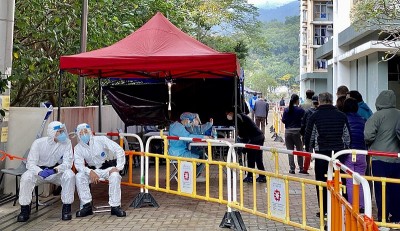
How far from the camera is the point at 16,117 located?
9.12 m

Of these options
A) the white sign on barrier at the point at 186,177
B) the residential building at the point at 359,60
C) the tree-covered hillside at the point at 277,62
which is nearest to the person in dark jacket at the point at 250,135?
the white sign on barrier at the point at 186,177

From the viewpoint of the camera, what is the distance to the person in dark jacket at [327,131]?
23.0 feet

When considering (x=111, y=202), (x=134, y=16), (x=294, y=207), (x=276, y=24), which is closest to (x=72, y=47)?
(x=134, y=16)

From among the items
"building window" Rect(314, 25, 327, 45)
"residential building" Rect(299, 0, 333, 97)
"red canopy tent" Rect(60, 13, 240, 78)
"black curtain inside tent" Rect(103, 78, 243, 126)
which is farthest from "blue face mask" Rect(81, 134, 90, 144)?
"building window" Rect(314, 25, 327, 45)

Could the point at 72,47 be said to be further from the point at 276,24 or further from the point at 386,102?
the point at 276,24

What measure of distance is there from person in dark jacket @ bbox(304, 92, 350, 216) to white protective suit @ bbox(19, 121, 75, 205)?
11.4 ft

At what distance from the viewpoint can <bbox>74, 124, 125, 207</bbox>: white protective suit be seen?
7492mm

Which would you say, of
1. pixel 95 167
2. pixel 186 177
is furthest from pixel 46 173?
pixel 186 177

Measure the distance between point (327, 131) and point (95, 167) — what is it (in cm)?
342

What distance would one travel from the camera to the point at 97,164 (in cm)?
777

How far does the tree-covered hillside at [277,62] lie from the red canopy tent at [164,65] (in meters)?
70.6

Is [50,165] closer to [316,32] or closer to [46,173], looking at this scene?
[46,173]

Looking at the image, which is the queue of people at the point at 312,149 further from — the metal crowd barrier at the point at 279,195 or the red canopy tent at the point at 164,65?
the red canopy tent at the point at 164,65

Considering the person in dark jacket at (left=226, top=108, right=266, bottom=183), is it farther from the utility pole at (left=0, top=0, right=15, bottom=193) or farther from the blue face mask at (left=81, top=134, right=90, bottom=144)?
the utility pole at (left=0, top=0, right=15, bottom=193)
